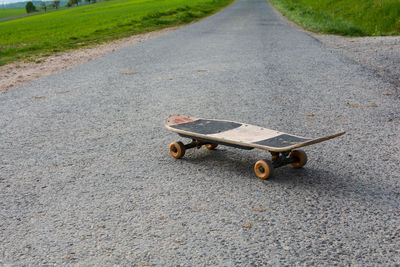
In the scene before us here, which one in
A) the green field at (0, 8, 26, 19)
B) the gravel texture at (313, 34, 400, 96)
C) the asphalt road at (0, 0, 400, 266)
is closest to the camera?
the asphalt road at (0, 0, 400, 266)

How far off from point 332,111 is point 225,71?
3118mm

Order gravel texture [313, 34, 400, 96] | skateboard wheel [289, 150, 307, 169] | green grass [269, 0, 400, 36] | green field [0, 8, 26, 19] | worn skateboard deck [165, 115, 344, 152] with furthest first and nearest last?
1. green field [0, 8, 26, 19]
2. green grass [269, 0, 400, 36]
3. gravel texture [313, 34, 400, 96]
4. skateboard wheel [289, 150, 307, 169]
5. worn skateboard deck [165, 115, 344, 152]

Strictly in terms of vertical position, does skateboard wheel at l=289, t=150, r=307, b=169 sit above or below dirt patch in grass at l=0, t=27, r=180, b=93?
below

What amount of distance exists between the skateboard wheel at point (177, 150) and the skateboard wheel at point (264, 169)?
2.54 ft

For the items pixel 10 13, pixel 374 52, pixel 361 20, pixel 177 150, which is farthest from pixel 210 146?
pixel 10 13

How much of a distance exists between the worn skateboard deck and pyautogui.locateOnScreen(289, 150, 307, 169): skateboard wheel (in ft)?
0.38

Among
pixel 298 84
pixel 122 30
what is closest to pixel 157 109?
pixel 298 84

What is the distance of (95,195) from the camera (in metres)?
3.21

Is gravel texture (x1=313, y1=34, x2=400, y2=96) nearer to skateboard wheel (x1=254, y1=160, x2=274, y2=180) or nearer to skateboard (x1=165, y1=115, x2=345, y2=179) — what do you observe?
skateboard (x1=165, y1=115, x2=345, y2=179)

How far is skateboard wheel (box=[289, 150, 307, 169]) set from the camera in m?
3.52

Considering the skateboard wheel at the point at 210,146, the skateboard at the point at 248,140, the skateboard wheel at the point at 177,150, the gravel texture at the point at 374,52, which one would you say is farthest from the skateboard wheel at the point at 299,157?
the gravel texture at the point at 374,52

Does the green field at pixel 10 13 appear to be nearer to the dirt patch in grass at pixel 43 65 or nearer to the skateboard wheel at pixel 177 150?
the dirt patch in grass at pixel 43 65

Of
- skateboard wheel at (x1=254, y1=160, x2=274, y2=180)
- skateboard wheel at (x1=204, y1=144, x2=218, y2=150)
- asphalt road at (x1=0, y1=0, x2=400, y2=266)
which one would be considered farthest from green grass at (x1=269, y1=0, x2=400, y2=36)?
skateboard wheel at (x1=254, y1=160, x2=274, y2=180)

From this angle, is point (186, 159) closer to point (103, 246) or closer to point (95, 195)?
point (95, 195)
